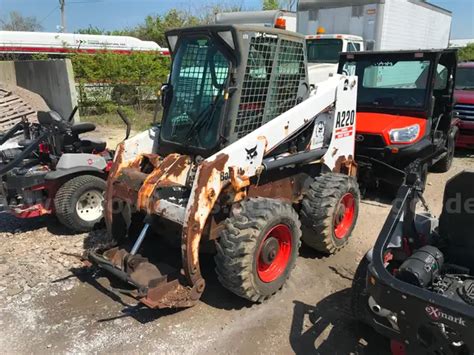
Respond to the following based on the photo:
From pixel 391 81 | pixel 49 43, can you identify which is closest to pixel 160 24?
pixel 49 43

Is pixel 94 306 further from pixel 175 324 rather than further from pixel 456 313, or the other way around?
pixel 456 313

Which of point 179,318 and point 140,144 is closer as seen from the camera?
point 179,318

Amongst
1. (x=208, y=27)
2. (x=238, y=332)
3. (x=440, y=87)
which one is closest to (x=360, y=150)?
(x=440, y=87)

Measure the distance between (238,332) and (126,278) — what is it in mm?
1007

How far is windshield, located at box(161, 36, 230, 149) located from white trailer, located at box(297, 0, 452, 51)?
941 centimetres

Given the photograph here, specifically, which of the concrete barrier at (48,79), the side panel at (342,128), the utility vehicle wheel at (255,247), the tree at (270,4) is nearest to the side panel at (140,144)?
the utility vehicle wheel at (255,247)

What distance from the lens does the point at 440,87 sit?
272 inches

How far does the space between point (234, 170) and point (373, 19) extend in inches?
403

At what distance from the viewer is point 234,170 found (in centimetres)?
357

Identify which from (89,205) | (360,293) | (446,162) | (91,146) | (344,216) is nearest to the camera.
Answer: (360,293)

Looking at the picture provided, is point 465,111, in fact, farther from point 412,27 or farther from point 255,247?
point 255,247

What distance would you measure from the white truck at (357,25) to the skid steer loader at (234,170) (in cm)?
697

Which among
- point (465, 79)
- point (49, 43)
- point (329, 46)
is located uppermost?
point (49, 43)

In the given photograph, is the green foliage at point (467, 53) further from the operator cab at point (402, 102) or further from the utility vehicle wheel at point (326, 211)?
the utility vehicle wheel at point (326, 211)
